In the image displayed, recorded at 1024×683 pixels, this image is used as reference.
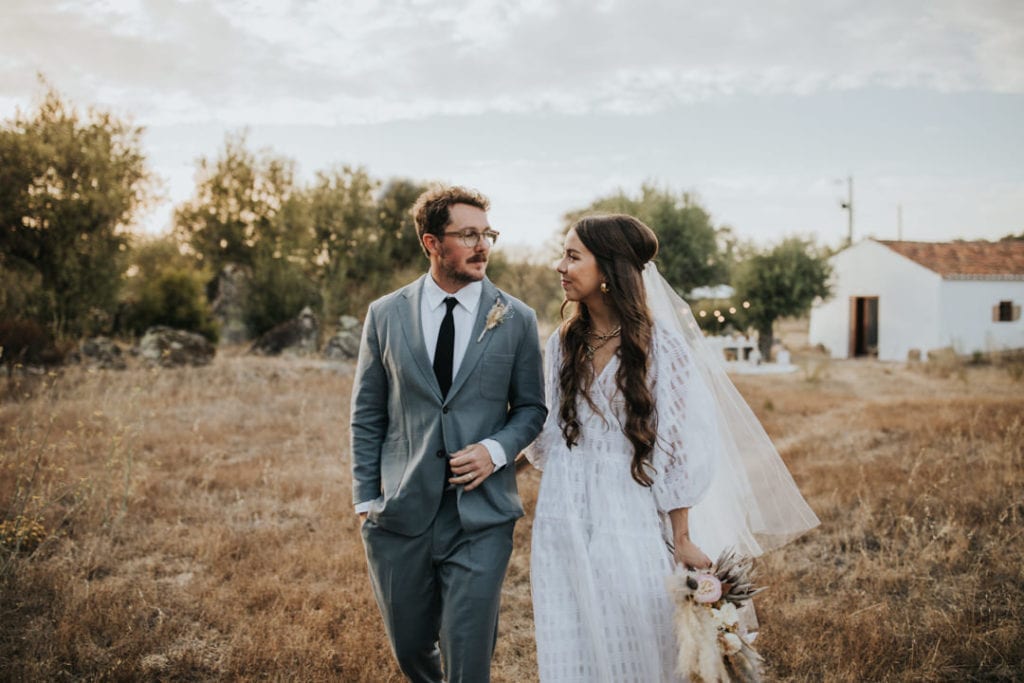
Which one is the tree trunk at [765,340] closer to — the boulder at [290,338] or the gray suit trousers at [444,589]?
the boulder at [290,338]

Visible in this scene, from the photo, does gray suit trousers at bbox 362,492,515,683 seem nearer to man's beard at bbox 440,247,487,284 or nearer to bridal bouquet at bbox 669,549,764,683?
bridal bouquet at bbox 669,549,764,683

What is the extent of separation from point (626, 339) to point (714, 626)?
3.62ft

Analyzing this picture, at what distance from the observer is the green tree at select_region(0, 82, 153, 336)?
47.1 feet

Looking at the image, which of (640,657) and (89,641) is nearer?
(640,657)

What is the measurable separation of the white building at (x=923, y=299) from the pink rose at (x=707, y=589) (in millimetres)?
23423

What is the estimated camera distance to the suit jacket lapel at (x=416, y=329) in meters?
2.70

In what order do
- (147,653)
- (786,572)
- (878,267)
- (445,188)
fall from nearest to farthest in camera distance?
(445,188) → (147,653) → (786,572) → (878,267)

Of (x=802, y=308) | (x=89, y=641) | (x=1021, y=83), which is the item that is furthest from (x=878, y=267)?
(x=89, y=641)

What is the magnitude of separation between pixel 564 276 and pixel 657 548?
3.87 feet

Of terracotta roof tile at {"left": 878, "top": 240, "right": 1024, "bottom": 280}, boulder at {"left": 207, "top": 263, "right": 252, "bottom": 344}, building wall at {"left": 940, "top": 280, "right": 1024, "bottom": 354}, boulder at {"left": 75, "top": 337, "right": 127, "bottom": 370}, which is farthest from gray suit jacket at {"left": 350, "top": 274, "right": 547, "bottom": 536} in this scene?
terracotta roof tile at {"left": 878, "top": 240, "right": 1024, "bottom": 280}

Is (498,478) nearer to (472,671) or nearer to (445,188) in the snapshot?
(472,671)

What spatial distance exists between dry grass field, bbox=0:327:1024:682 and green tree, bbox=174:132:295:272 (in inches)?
833

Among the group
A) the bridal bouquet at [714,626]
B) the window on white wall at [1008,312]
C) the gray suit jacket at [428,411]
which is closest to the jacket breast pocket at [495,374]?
the gray suit jacket at [428,411]

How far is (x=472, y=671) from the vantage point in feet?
8.39
